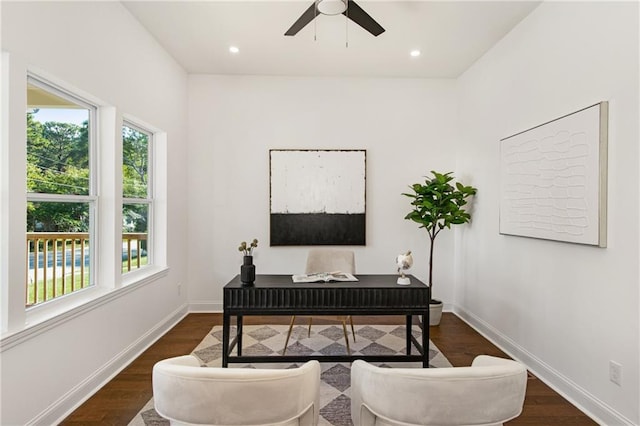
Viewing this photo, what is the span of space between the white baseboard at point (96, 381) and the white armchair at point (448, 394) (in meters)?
2.05

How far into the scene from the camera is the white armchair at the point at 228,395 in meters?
1.13

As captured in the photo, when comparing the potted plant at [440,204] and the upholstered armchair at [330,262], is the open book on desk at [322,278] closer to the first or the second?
the upholstered armchair at [330,262]

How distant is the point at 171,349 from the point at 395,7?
3576mm

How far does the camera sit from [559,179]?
8.57 ft

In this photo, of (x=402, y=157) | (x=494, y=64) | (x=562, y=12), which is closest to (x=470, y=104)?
(x=494, y=64)

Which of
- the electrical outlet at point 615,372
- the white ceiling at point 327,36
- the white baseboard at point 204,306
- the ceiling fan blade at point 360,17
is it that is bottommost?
the white baseboard at point 204,306

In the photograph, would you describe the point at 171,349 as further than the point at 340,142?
No

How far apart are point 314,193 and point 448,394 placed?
349cm

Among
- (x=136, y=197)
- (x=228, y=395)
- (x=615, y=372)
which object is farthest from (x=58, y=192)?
(x=615, y=372)

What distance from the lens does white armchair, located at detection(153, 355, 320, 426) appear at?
1.13m

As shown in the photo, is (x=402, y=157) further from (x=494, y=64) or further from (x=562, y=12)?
(x=562, y=12)

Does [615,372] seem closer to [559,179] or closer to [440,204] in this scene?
[559,179]

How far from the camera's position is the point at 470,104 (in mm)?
4215

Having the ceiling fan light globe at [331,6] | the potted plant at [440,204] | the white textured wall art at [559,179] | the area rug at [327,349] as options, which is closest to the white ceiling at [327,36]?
the ceiling fan light globe at [331,6]
